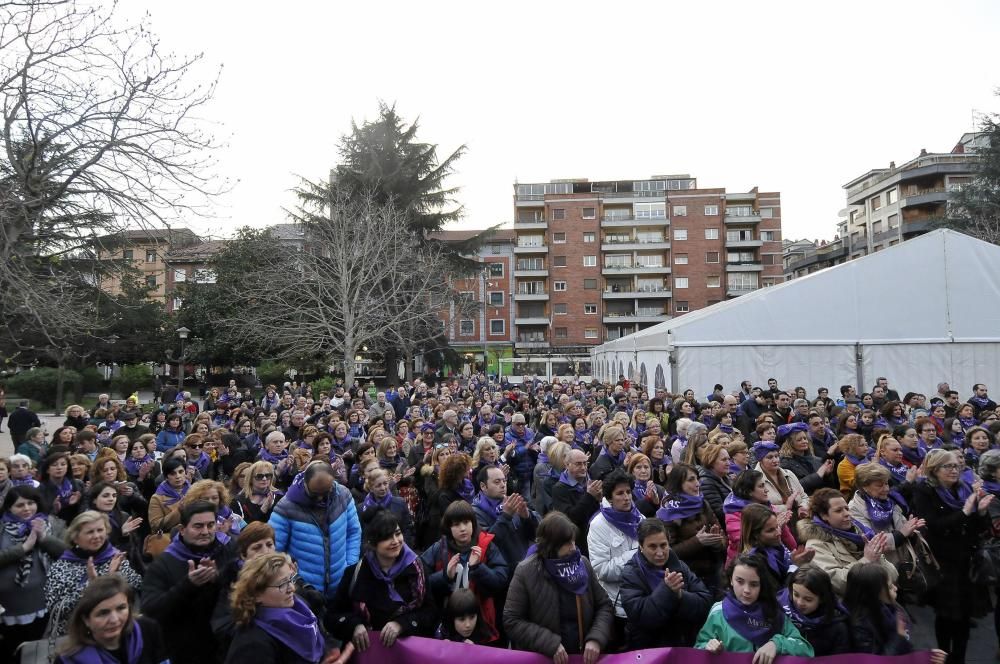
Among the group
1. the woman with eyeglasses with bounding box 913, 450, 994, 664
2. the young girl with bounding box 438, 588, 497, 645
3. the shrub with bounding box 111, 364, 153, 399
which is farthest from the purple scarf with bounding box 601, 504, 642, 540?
the shrub with bounding box 111, 364, 153, 399

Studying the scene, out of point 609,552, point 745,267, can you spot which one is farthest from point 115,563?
point 745,267

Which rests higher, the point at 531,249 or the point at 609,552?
the point at 531,249

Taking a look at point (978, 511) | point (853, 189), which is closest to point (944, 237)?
point (978, 511)

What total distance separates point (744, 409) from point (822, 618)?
9.22 meters

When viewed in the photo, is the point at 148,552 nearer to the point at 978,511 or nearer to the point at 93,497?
the point at 93,497

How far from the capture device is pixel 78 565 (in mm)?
3836

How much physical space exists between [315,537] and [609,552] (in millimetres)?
1944

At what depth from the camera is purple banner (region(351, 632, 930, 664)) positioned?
3.19 metres

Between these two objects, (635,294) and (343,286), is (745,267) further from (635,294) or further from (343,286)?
(343,286)

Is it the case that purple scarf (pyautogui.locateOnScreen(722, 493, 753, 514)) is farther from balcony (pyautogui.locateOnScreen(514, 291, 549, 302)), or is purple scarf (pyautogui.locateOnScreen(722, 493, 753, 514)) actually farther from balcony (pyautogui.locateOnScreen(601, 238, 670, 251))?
balcony (pyautogui.locateOnScreen(601, 238, 670, 251))

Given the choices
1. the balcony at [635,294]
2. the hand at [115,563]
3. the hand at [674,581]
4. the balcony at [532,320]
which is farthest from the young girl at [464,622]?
the balcony at [635,294]

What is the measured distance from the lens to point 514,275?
6072cm

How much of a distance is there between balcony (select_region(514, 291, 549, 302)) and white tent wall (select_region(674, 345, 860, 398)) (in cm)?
4229

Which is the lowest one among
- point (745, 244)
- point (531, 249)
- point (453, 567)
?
point (453, 567)
